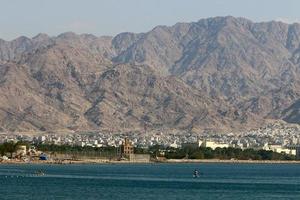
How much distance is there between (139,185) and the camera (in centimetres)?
14862

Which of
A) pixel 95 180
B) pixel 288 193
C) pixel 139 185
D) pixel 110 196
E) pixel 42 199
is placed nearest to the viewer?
pixel 42 199

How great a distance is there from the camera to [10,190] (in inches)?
5054

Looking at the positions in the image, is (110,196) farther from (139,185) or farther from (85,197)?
(139,185)

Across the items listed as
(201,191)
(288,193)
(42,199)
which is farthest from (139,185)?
(42,199)

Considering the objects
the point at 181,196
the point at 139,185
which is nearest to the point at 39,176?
the point at 139,185

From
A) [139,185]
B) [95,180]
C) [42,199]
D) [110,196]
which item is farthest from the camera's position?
[95,180]

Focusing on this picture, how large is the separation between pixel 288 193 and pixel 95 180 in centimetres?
4031

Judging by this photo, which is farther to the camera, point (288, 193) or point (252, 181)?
point (252, 181)

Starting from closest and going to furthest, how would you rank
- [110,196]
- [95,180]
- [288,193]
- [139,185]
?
[110,196], [288,193], [139,185], [95,180]

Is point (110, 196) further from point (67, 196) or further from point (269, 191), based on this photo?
point (269, 191)

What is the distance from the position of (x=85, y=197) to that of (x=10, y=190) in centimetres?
1472

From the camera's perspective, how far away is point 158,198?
118 m

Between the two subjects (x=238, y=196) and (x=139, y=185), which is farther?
(x=139, y=185)

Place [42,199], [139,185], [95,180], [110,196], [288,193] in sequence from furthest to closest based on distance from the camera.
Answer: [95,180]
[139,185]
[288,193]
[110,196]
[42,199]
